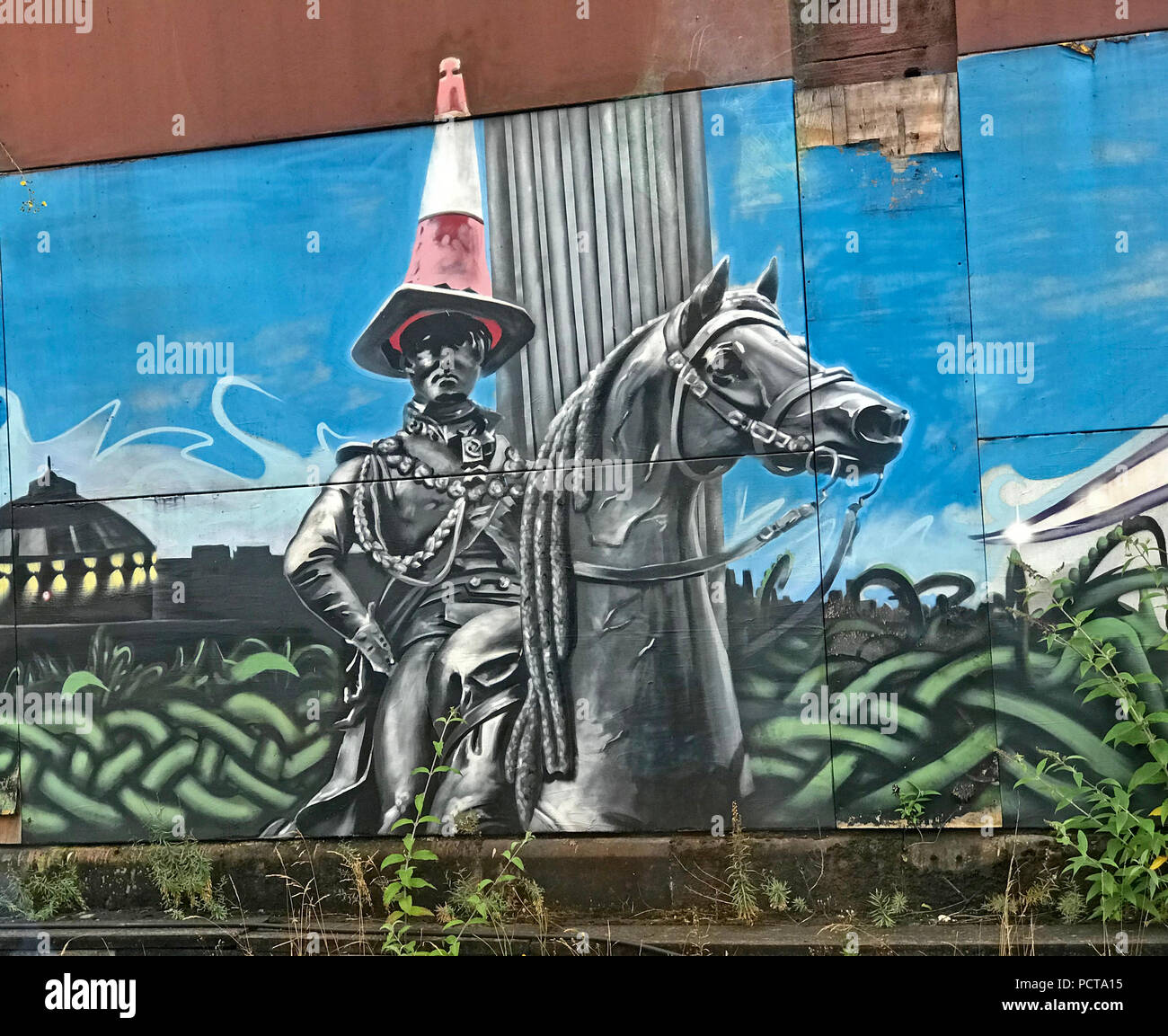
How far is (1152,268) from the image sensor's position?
5.55 metres

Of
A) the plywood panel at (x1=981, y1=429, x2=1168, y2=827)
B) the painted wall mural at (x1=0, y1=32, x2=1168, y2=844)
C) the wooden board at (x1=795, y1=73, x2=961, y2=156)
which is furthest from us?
the wooden board at (x1=795, y1=73, x2=961, y2=156)

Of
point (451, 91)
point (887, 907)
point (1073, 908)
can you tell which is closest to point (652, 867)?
point (887, 907)

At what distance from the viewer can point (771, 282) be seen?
19.6ft

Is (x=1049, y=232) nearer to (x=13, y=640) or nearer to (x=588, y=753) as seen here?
(x=588, y=753)

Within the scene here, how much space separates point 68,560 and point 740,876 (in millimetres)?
4530

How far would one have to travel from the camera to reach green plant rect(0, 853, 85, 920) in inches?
252

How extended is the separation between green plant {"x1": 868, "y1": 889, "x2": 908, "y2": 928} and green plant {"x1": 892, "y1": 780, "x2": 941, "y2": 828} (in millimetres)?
387

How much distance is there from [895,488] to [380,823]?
3.55 meters

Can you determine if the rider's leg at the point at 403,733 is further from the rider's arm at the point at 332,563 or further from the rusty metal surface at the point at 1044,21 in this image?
the rusty metal surface at the point at 1044,21

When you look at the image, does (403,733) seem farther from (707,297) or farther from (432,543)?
(707,297)

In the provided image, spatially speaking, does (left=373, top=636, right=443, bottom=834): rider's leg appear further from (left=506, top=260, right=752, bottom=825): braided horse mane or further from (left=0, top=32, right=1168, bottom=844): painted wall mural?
(left=506, top=260, right=752, bottom=825): braided horse mane

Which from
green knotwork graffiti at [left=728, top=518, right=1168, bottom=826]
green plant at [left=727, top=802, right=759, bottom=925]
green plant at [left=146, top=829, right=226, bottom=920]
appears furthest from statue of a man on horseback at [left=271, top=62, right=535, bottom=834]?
green knotwork graffiti at [left=728, top=518, right=1168, bottom=826]

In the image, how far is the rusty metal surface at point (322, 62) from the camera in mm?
6031
